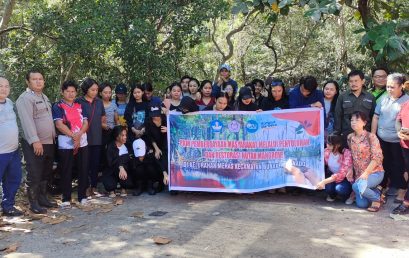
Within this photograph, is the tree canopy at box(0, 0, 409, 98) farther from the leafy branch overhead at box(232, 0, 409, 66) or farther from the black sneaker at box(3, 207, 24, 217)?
the black sneaker at box(3, 207, 24, 217)

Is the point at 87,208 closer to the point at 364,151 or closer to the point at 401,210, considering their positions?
the point at 364,151

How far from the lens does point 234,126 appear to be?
18.7 ft

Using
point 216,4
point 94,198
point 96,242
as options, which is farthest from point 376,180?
point 216,4

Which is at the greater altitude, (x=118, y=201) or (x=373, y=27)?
(x=373, y=27)

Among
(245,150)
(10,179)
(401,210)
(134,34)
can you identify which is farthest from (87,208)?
(401,210)

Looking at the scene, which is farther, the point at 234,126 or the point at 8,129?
the point at 234,126

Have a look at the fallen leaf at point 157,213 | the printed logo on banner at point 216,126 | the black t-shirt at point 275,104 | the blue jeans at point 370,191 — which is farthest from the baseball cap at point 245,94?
the fallen leaf at point 157,213

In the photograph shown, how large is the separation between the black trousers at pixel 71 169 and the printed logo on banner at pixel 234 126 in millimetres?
1934

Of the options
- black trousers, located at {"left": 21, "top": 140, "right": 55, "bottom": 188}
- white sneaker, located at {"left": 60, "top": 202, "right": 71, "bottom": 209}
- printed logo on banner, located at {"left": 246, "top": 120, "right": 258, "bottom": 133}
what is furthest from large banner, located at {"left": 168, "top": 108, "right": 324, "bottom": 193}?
black trousers, located at {"left": 21, "top": 140, "right": 55, "bottom": 188}

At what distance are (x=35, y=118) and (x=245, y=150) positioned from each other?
2674 millimetres

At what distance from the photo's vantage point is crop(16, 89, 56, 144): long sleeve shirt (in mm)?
5004

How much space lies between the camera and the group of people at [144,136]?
5.05 m

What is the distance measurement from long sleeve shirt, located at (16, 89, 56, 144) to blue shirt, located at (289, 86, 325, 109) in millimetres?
3232

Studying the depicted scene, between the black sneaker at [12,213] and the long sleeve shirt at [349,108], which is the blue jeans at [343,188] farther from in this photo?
the black sneaker at [12,213]
